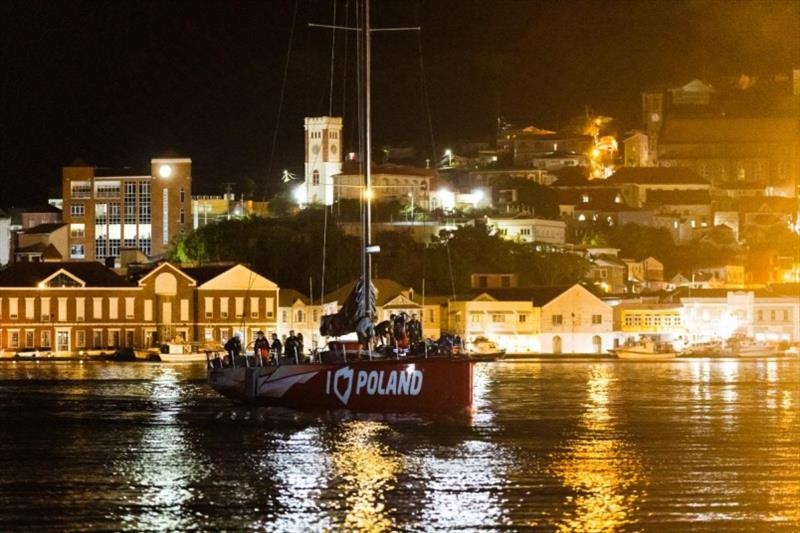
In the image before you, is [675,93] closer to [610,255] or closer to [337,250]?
[610,255]

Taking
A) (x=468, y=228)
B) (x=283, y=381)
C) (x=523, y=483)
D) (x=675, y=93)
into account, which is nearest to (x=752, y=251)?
(x=468, y=228)

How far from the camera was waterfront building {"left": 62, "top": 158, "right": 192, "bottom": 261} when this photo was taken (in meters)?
109

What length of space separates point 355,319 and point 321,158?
74.3 meters

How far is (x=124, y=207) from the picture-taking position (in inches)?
4299

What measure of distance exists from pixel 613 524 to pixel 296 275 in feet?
232

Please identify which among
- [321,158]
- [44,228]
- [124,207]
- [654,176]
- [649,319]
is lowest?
[649,319]

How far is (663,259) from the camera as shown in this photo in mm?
117812

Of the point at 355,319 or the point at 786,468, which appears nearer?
the point at 786,468

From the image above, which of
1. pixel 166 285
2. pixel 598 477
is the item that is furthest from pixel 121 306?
pixel 598 477

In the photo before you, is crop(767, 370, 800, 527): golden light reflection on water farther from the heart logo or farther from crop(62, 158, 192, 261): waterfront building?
crop(62, 158, 192, 261): waterfront building

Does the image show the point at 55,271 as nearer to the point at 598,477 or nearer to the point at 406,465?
the point at 406,465

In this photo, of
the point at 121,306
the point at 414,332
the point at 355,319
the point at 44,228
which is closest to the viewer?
the point at 355,319

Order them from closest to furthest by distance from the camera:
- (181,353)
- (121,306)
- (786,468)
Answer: (786,468), (181,353), (121,306)

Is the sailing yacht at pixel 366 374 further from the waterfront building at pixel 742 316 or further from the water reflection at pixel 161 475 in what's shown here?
the waterfront building at pixel 742 316
